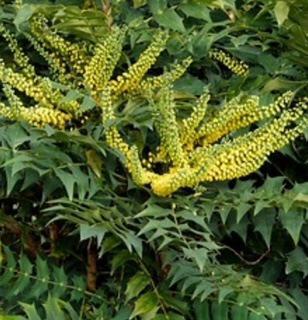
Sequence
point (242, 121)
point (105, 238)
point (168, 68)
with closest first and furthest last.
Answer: point (105, 238)
point (242, 121)
point (168, 68)

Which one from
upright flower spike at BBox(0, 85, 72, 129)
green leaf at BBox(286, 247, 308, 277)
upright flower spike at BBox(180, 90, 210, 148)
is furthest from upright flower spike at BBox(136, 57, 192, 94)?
green leaf at BBox(286, 247, 308, 277)

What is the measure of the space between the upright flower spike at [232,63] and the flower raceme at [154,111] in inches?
6.3

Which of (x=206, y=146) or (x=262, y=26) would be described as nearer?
(x=206, y=146)

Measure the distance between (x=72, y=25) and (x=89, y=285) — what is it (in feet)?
2.30

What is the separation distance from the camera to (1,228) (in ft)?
8.12

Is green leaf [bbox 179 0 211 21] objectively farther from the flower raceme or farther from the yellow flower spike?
the yellow flower spike

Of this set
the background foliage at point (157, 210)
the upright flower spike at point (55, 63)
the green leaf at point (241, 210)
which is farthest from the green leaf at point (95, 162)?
the green leaf at point (241, 210)

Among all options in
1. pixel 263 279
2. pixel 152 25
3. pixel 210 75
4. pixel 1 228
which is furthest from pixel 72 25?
pixel 263 279

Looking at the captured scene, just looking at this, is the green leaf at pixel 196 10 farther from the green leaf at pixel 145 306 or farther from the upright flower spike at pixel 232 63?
the green leaf at pixel 145 306

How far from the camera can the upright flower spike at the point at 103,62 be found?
7.15 ft

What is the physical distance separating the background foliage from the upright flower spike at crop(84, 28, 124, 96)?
10 centimetres

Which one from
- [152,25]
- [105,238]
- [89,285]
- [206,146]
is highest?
[152,25]

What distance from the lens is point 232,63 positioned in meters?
2.43

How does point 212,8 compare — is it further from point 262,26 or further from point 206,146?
point 206,146
